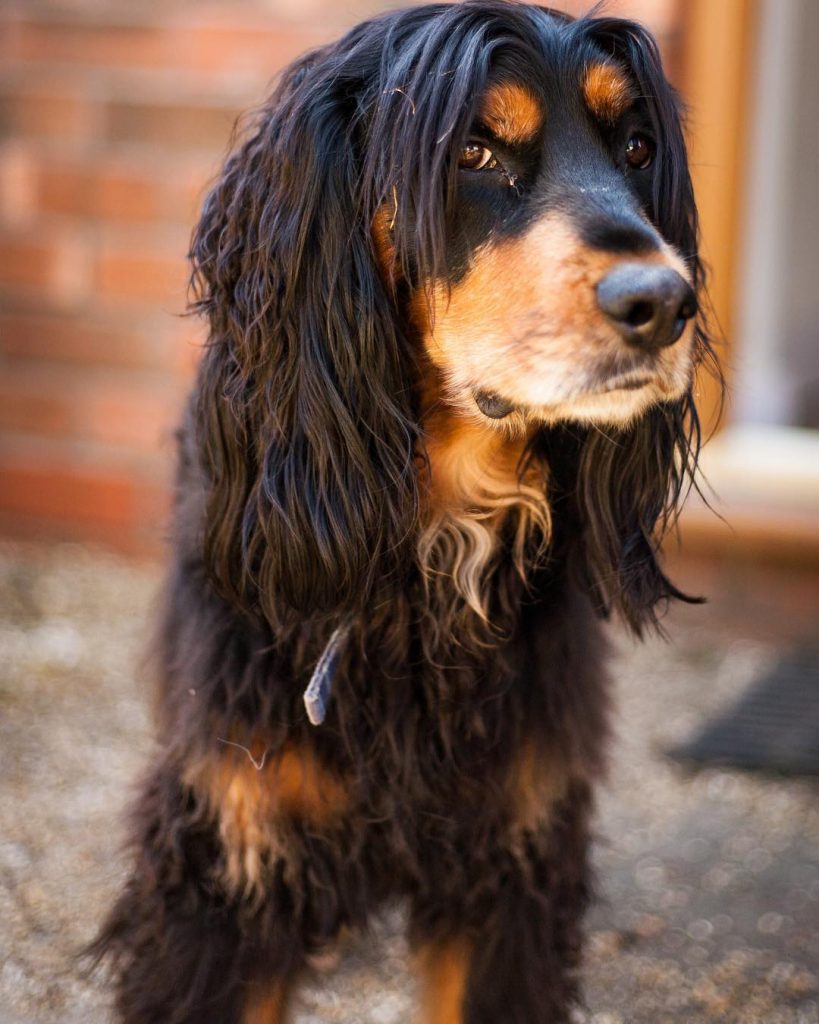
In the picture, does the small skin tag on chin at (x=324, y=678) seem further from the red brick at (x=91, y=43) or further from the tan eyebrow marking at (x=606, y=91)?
the red brick at (x=91, y=43)

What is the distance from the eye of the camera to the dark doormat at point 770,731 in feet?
11.7

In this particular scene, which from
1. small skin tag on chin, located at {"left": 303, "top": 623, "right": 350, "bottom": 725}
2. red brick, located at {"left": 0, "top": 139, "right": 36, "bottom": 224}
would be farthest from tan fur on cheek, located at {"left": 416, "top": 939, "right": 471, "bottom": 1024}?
red brick, located at {"left": 0, "top": 139, "right": 36, "bottom": 224}

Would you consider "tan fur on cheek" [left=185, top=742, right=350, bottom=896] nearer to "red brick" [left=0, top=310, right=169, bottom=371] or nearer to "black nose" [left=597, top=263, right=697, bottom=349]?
"black nose" [left=597, top=263, right=697, bottom=349]

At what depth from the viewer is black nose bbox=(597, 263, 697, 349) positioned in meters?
1.75

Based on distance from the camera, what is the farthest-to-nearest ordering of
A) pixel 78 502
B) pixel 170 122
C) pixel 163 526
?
pixel 78 502
pixel 170 122
pixel 163 526

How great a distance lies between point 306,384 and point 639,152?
599mm

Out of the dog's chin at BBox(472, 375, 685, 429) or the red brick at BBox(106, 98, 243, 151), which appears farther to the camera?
the red brick at BBox(106, 98, 243, 151)

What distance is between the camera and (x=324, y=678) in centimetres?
203

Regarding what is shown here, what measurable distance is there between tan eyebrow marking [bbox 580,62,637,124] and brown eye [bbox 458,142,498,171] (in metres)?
0.16

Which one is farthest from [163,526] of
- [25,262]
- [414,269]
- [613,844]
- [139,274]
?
[25,262]

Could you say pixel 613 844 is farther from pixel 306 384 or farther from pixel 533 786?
pixel 306 384

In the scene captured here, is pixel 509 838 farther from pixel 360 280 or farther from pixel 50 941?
pixel 50 941

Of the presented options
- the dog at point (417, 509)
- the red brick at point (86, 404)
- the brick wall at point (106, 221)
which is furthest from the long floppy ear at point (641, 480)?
the red brick at point (86, 404)

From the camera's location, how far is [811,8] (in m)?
7.17
